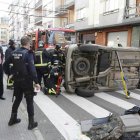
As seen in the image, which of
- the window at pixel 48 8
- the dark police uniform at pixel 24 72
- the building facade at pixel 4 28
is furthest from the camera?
the building facade at pixel 4 28

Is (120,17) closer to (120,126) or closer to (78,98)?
(78,98)

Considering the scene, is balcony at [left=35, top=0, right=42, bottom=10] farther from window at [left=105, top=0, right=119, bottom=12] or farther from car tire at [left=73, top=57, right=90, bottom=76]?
car tire at [left=73, top=57, right=90, bottom=76]

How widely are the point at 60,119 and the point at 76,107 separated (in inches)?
52.3

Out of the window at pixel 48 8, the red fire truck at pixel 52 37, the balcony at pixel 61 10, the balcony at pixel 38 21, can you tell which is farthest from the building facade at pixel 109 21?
the balcony at pixel 38 21

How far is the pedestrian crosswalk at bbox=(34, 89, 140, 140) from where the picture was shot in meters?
6.08

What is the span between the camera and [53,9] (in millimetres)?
45031

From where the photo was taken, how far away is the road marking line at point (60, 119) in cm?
559

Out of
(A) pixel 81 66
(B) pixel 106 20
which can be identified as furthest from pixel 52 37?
(A) pixel 81 66

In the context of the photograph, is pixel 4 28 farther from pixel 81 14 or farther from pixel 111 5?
pixel 111 5

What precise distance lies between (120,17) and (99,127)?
19201 millimetres

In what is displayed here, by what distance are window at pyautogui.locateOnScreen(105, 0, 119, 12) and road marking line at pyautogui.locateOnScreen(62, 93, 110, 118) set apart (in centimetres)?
1643

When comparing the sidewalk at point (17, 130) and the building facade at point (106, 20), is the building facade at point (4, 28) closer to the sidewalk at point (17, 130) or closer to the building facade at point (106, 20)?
the building facade at point (106, 20)

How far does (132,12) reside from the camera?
72.0 ft

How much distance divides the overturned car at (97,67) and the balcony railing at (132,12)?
11045 mm
